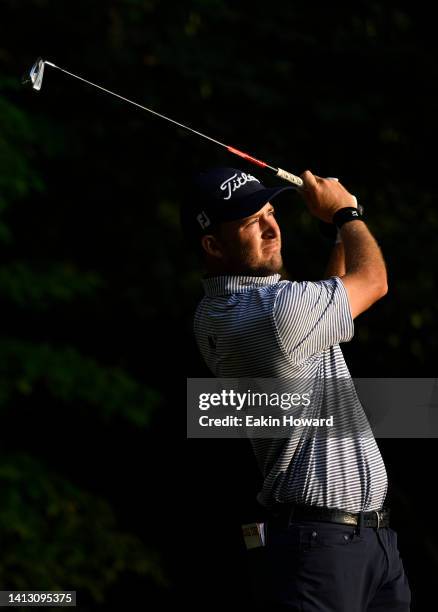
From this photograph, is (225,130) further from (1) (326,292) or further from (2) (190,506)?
(1) (326,292)

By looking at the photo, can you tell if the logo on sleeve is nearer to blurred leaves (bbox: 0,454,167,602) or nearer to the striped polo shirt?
the striped polo shirt

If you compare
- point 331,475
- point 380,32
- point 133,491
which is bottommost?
point 331,475

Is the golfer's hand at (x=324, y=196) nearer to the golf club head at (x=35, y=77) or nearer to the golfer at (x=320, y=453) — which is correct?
the golfer at (x=320, y=453)

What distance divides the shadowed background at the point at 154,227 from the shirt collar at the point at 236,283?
3904 mm

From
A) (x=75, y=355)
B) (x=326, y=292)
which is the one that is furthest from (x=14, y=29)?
(x=326, y=292)

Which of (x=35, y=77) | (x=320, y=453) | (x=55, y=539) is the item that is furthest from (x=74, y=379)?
(x=320, y=453)

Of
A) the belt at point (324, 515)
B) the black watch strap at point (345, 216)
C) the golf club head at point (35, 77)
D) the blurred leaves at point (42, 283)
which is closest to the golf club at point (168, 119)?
the golf club head at point (35, 77)

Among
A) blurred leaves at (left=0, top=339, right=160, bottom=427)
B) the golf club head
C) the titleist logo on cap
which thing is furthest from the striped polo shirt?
blurred leaves at (left=0, top=339, right=160, bottom=427)

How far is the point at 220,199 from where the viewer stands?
107 inches

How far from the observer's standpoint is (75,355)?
299 inches

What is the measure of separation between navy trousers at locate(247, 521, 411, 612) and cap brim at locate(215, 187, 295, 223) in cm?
72

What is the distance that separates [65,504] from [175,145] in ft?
8.13

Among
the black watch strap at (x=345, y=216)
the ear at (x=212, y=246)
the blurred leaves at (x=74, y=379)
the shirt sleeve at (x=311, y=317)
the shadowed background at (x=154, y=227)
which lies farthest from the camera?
the blurred leaves at (x=74, y=379)

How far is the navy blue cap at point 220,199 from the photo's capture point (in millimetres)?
2682
